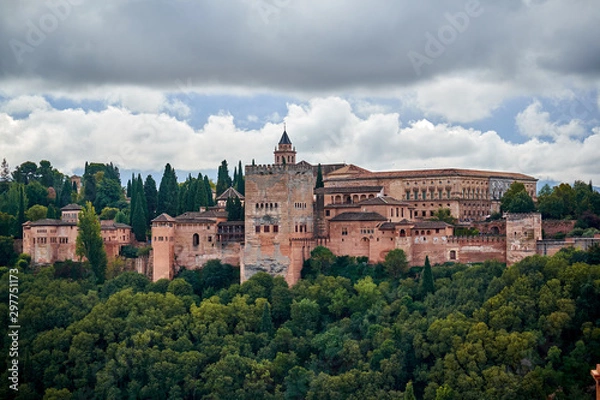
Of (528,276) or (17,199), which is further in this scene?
(17,199)

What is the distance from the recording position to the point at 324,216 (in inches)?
2153

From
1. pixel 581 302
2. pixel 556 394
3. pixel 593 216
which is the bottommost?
pixel 556 394

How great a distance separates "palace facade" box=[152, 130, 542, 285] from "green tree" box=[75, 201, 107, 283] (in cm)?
374

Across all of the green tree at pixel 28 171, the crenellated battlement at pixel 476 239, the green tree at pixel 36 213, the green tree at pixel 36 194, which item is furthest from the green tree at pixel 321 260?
the green tree at pixel 28 171

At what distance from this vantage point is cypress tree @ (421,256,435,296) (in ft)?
159

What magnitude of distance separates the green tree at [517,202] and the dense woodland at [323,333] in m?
9.66

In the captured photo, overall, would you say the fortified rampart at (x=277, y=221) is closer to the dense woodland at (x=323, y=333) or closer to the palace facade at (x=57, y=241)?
the dense woodland at (x=323, y=333)

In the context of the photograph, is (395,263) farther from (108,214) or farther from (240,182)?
(108,214)

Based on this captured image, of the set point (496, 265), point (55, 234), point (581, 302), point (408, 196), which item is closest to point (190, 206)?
point (55, 234)

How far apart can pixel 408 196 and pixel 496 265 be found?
16383mm

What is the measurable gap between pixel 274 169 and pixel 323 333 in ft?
30.6

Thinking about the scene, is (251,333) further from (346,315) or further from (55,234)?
(55,234)

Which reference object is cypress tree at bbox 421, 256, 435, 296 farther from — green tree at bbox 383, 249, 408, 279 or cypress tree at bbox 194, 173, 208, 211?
cypress tree at bbox 194, 173, 208, 211

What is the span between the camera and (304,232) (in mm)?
53281
